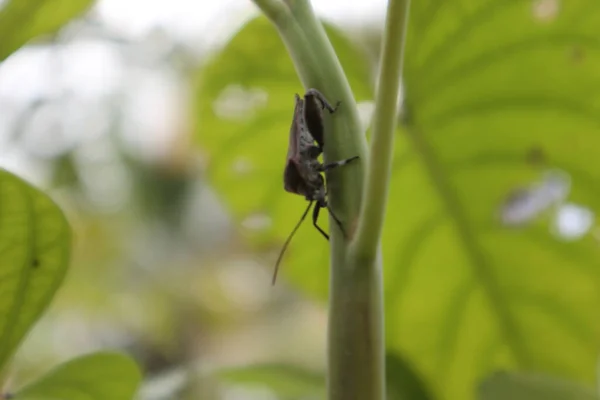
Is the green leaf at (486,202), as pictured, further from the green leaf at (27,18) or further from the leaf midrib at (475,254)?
the green leaf at (27,18)

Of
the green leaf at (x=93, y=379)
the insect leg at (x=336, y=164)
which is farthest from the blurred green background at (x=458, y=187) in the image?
the insect leg at (x=336, y=164)

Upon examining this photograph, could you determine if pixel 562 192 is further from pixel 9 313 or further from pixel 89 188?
pixel 89 188

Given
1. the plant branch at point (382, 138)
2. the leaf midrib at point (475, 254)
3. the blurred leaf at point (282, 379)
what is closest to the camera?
the plant branch at point (382, 138)

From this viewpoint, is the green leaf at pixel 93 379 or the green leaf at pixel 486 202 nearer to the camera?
the green leaf at pixel 93 379

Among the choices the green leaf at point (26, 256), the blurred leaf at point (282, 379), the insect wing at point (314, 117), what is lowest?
the blurred leaf at point (282, 379)

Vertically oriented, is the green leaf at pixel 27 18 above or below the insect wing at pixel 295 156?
above

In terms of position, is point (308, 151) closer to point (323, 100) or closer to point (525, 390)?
point (323, 100)

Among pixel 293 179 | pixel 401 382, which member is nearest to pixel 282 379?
pixel 401 382
